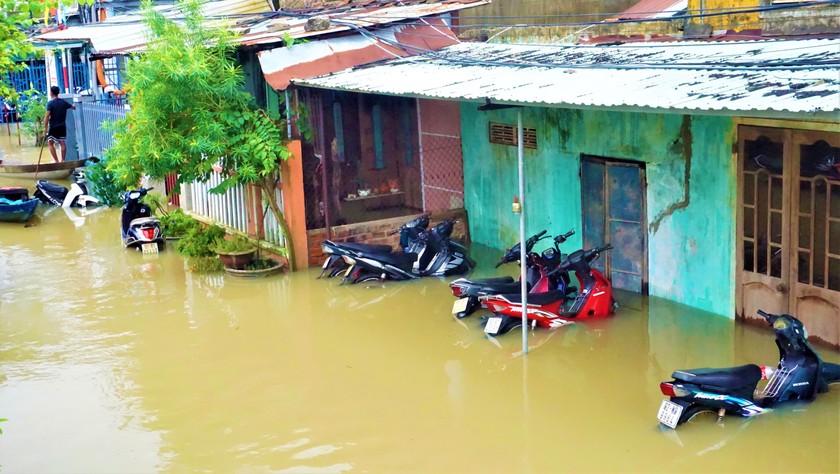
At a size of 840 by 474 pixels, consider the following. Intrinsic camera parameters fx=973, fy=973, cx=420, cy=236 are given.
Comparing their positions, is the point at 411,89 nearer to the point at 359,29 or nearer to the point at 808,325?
the point at 359,29

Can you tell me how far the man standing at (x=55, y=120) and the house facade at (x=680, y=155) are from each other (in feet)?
32.6

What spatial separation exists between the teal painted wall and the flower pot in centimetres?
331

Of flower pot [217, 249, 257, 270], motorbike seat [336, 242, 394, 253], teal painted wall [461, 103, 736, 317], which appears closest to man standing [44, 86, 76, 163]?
flower pot [217, 249, 257, 270]

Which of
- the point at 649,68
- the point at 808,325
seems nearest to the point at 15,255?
the point at 649,68

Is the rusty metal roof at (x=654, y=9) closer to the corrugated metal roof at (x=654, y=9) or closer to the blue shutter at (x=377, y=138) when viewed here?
the corrugated metal roof at (x=654, y=9)

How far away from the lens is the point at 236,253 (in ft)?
40.6

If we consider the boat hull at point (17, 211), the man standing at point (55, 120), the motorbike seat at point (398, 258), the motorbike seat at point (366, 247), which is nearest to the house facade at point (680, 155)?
the motorbike seat at point (398, 258)

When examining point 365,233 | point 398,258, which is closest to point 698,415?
point 398,258

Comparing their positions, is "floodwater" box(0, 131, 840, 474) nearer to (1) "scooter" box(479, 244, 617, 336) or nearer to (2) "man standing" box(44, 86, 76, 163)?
(1) "scooter" box(479, 244, 617, 336)

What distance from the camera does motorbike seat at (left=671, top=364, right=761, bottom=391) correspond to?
6879mm

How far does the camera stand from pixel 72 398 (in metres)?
8.30

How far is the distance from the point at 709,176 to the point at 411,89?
10.1ft

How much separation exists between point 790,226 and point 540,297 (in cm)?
239

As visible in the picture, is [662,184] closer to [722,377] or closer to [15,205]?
[722,377]
